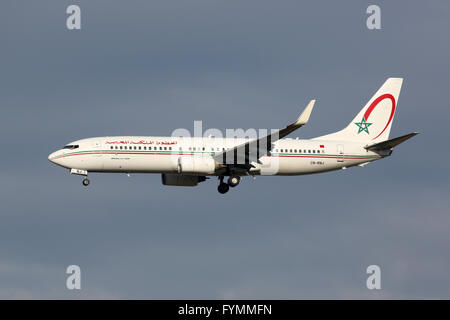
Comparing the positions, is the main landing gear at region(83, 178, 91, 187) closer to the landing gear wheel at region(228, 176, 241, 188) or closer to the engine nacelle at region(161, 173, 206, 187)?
the engine nacelle at region(161, 173, 206, 187)

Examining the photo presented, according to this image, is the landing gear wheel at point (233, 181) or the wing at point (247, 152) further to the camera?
the landing gear wheel at point (233, 181)

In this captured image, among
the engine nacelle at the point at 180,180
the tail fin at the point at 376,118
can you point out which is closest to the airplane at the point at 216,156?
the engine nacelle at the point at 180,180

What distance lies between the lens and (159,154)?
231 ft

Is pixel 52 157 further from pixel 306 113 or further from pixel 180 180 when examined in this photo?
pixel 306 113

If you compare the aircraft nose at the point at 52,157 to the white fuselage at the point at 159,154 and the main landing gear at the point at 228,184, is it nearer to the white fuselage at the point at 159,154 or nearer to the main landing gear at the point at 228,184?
the white fuselage at the point at 159,154

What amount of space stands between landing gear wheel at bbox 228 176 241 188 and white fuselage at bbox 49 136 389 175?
1.40 meters

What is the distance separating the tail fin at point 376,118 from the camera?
7819cm

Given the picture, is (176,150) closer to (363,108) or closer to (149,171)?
(149,171)

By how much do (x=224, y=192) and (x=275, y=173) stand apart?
16.0ft

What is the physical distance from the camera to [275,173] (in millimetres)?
74125

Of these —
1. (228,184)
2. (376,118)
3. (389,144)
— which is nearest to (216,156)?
(228,184)

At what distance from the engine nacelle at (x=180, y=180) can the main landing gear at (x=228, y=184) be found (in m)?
2.17

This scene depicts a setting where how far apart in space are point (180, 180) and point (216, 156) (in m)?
5.80

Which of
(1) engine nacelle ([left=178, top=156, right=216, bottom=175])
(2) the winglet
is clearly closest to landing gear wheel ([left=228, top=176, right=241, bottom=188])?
(1) engine nacelle ([left=178, top=156, right=216, bottom=175])
